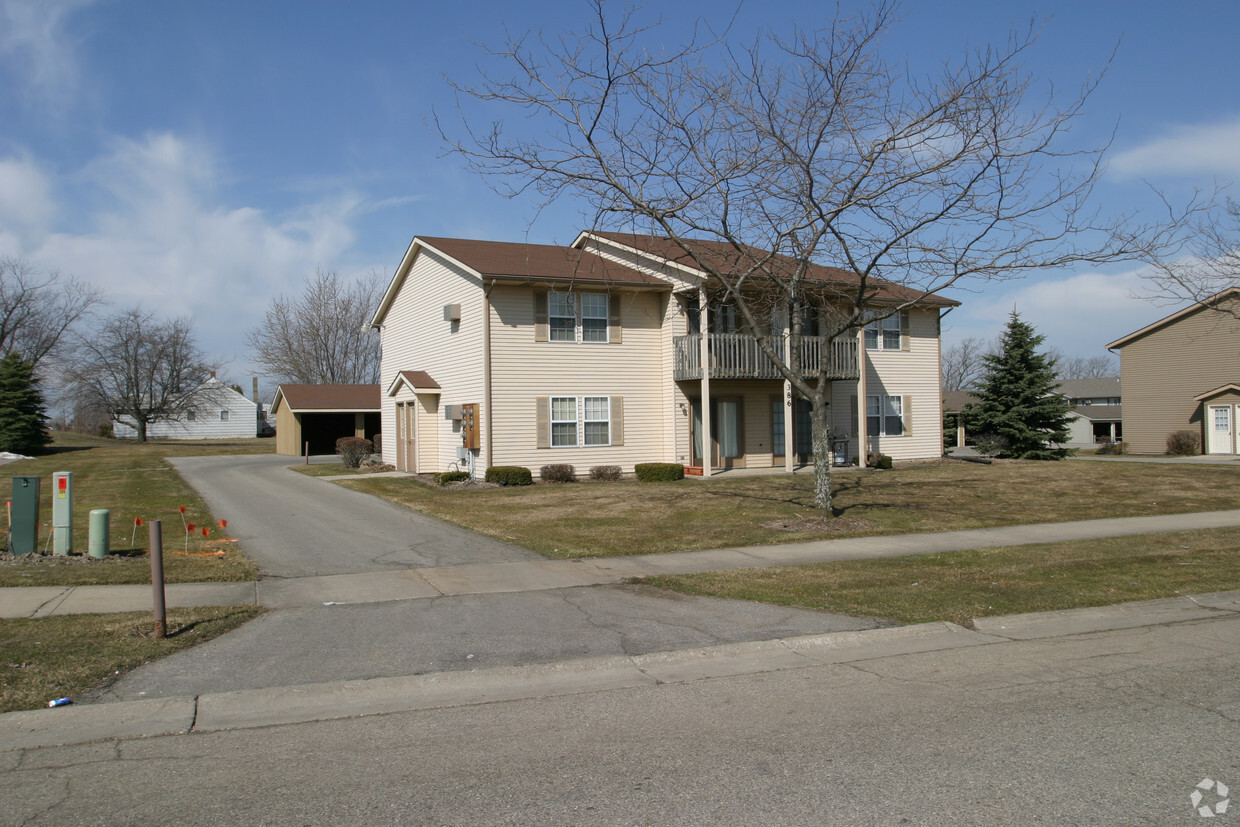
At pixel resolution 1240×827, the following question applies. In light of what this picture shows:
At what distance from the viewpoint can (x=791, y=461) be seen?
24.1 meters

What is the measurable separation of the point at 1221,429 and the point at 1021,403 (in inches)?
446

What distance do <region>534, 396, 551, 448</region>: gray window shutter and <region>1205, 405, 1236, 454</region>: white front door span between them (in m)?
31.5

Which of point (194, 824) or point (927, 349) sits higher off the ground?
point (927, 349)

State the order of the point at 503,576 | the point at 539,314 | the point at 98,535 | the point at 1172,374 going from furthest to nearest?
the point at 1172,374 → the point at 539,314 → the point at 98,535 → the point at 503,576

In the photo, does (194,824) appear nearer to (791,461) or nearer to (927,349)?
(791,461)

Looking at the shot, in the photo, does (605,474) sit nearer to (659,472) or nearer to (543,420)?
(659,472)

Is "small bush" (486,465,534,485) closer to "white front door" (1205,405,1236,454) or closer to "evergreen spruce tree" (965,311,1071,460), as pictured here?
"evergreen spruce tree" (965,311,1071,460)

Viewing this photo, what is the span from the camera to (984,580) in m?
9.80

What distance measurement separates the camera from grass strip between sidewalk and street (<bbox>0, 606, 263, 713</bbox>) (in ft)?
19.8

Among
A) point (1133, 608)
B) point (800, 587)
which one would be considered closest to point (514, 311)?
point (800, 587)

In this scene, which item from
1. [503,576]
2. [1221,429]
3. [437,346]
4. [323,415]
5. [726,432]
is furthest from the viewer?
[323,415]

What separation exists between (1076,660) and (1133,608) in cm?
232

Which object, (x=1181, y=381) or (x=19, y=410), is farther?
(x=19, y=410)

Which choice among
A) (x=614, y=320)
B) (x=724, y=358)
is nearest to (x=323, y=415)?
(x=614, y=320)
